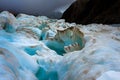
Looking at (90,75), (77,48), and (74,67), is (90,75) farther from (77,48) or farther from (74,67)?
(77,48)

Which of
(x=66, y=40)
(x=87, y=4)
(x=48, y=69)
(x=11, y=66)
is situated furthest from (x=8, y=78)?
(x=87, y=4)

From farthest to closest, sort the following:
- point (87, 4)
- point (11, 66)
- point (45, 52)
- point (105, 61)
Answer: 1. point (87, 4)
2. point (45, 52)
3. point (11, 66)
4. point (105, 61)

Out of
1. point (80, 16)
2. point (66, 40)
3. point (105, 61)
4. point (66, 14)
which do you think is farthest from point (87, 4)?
point (105, 61)

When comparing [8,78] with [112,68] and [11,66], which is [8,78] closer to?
[11,66]

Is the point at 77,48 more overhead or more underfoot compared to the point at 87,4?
more underfoot

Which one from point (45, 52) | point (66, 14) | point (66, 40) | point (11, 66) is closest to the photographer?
point (11, 66)

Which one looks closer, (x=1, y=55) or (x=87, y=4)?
(x=1, y=55)
